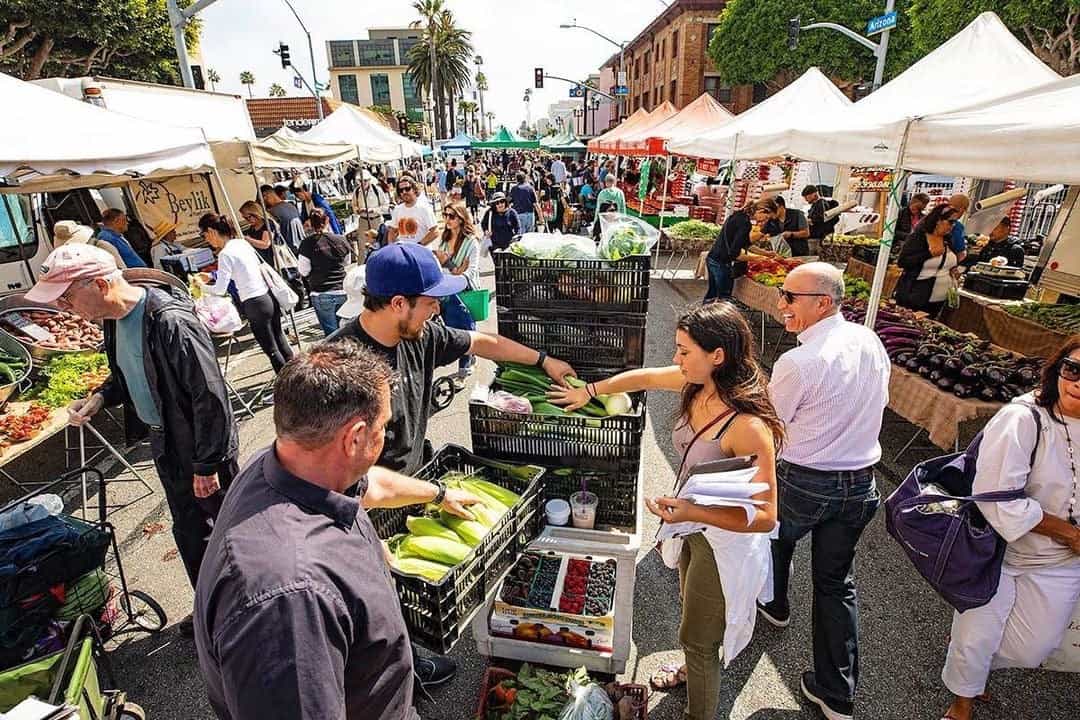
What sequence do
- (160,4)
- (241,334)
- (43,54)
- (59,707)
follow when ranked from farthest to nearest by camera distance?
(160,4), (43,54), (241,334), (59,707)

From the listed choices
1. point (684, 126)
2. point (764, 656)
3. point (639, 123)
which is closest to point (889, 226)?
point (764, 656)

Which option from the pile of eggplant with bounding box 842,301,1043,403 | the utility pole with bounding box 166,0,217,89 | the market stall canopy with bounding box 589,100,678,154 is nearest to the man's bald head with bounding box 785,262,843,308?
the pile of eggplant with bounding box 842,301,1043,403

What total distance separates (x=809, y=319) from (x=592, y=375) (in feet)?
3.77

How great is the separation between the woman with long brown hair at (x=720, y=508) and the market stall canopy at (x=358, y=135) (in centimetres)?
1291

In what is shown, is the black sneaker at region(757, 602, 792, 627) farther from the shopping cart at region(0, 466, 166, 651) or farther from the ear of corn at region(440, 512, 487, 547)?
the shopping cart at region(0, 466, 166, 651)

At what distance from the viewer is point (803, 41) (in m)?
27.6

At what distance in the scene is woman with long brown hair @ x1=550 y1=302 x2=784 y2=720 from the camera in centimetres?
224

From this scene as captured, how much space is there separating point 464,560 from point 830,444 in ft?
6.00

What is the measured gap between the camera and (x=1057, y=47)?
16125 mm

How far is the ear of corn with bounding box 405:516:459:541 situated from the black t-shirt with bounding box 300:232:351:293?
6135 mm

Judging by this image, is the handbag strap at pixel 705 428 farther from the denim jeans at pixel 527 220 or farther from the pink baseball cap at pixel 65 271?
the denim jeans at pixel 527 220

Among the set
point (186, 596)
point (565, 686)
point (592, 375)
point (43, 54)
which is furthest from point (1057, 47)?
point (43, 54)

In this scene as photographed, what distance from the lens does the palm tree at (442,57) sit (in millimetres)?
54438

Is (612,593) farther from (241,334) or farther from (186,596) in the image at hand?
(241,334)
